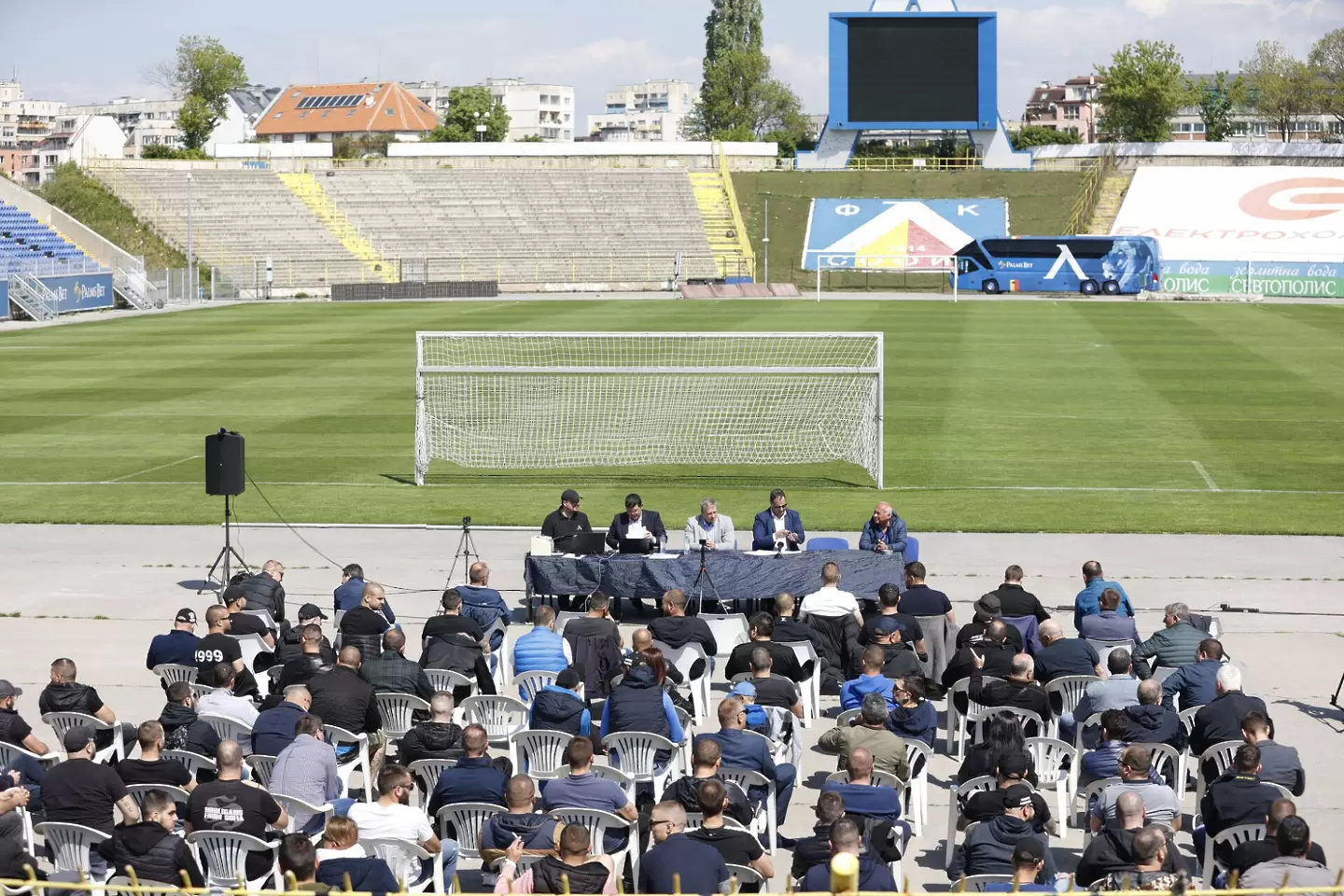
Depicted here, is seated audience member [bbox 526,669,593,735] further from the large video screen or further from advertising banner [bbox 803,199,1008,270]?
the large video screen

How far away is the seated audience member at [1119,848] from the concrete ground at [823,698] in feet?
6.37

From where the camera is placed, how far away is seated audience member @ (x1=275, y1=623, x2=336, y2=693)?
12203mm

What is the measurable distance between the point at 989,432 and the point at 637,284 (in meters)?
53.3

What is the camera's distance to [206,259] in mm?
83312

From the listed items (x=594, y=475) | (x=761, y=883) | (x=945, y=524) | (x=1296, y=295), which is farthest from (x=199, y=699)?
(x=1296, y=295)

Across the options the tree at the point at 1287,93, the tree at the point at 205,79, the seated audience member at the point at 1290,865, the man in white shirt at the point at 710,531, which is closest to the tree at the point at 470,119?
the tree at the point at 205,79

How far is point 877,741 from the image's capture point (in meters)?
10.8

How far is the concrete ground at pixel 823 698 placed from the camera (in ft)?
44.3

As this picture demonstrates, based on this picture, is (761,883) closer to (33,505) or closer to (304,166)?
(33,505)

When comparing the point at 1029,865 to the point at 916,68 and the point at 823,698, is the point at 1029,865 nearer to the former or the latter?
the point at 823,698

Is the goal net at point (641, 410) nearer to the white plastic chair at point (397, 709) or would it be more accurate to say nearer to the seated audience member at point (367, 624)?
the seated audience member at point (367, 624)

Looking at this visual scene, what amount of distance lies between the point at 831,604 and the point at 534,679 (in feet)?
10.7

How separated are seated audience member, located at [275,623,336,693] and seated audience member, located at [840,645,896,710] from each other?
4.14m

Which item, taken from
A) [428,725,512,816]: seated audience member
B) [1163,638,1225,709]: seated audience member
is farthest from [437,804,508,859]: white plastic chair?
[1163,638,1225,709]: seated audience member
